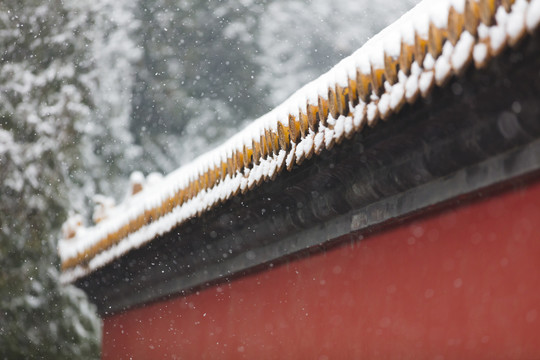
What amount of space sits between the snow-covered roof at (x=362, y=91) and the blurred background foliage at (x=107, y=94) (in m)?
8.05

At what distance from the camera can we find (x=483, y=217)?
2.24 metres

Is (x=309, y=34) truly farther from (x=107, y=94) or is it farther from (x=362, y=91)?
(x=362, y=91)

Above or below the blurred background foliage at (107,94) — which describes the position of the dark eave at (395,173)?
below

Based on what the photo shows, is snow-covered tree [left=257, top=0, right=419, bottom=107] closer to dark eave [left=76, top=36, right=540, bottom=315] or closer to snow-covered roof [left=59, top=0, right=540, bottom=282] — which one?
snow-covered roof [left=59, top=0, right=540, bottom=282]

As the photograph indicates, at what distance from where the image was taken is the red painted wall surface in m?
Answer: 2.09

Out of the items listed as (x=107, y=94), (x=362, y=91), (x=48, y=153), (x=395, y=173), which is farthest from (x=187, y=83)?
(x=362, y=91)

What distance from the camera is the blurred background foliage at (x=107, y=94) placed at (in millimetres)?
11492

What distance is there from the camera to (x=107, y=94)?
13.1 metres

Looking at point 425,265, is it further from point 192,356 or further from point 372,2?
point 372,2

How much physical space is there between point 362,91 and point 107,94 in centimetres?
1143

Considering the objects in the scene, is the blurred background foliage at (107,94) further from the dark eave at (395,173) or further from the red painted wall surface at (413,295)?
the red painted wall surface at (413,295)

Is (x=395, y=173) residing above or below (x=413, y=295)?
above

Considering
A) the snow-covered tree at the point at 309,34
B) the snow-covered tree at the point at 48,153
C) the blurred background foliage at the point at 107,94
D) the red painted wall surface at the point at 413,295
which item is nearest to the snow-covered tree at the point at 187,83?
the blurred background foliage at the point at 107,94

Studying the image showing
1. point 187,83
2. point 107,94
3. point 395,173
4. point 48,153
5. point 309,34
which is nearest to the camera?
point 395,173
